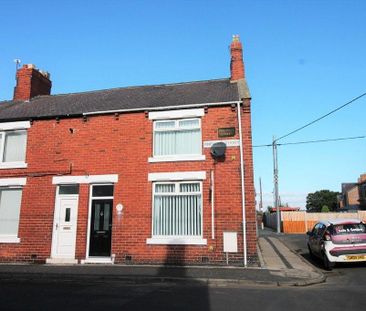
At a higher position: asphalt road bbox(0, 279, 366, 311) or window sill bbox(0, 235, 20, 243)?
window sill bbox(0, 235, 20, 243)

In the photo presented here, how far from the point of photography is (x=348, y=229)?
11.6 metres

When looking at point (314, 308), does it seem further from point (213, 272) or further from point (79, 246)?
point (79, 246)

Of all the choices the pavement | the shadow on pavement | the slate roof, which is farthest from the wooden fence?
the shadow on pavement

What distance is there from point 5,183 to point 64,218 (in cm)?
286

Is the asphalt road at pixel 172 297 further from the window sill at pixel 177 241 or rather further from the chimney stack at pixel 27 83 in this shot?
the chimney stack at pixel 27 83

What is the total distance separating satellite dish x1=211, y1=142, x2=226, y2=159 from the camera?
41.6ft

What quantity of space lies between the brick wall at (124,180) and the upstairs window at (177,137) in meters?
0.31

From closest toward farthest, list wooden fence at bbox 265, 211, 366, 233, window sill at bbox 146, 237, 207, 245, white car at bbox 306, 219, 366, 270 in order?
1. white car at bbox 306, 219, 366, 270
2. window sill at bbox 146, 237, 207, 245
3. wooden fence at bbox 265, 211, 366, 233

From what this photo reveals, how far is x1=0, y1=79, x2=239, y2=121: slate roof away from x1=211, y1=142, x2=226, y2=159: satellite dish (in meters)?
1.64

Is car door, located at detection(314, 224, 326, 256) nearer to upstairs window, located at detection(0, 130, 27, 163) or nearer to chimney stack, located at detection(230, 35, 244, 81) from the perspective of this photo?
chimney stack, located at detection(230, 35, 244, 81)

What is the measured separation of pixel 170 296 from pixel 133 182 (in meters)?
5.91

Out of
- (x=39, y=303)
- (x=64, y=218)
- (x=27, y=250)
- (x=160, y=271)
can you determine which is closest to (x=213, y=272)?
(x=160, y=271)

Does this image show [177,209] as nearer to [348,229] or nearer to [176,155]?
[176,155]

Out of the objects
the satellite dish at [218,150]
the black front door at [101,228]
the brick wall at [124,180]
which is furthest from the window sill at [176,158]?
the black front door at [101,228]
